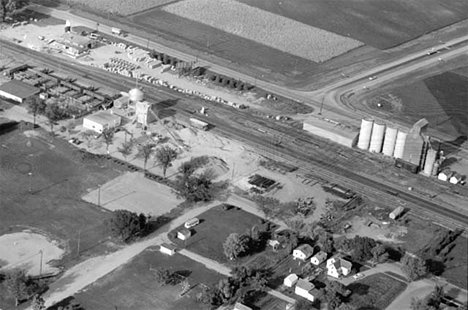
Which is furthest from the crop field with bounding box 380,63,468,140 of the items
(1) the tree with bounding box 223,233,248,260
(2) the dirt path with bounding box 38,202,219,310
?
(2) the dirt path with bounding box 38,202,219,310

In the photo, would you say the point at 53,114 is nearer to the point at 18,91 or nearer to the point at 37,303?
the point at 18,91

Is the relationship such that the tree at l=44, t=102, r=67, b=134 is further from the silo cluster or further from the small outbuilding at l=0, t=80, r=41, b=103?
the silo cluster

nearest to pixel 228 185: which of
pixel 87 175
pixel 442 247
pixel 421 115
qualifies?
pixel 87 175

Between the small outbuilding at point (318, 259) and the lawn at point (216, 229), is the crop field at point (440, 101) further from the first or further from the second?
the small outbuilding at point (318, 259)

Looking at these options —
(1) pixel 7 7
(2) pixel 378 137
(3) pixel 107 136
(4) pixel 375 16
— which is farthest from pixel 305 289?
(4) pixel 375 16

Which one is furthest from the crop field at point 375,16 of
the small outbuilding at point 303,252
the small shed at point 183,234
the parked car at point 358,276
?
the small shed at point 183,234
